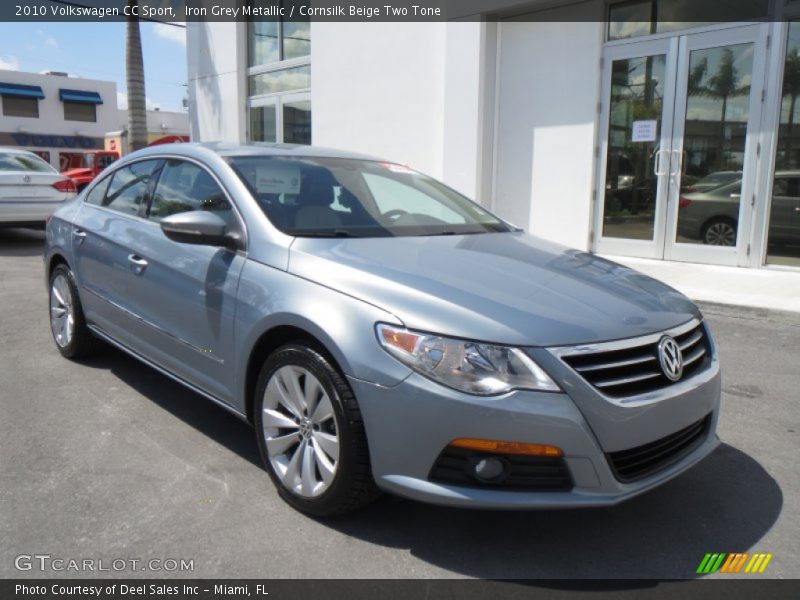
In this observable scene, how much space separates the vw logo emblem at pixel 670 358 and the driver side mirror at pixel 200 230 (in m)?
1.85

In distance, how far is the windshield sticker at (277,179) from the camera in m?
3.36

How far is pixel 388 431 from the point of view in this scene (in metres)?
2.37

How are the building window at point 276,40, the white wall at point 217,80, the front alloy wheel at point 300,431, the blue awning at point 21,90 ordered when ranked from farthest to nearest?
the blue awning at point 21,90, the white wall at point 217,80, the building window at point 276,40, the front alloy wheel at point 300,431

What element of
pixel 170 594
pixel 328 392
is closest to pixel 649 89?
pixel 328 392

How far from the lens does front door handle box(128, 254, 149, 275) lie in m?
3.70

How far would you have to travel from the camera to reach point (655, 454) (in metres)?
2.52

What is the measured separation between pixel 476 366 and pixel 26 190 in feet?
34.1

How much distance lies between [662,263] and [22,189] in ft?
30.7

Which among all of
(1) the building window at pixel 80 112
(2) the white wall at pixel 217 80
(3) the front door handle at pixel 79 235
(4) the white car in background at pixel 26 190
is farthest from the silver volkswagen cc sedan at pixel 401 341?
(1) the building window at pixel 80 112

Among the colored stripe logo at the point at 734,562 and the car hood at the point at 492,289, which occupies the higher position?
the car hood at the point at 492,289

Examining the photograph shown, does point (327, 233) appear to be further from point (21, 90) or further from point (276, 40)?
point (21, 90)

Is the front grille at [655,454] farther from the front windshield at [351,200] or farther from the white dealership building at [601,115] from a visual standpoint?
the white dealership building at [601,115]

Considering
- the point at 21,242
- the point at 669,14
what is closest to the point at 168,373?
the point at 669,14

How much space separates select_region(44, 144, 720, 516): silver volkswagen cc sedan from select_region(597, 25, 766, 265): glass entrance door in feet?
18.2
